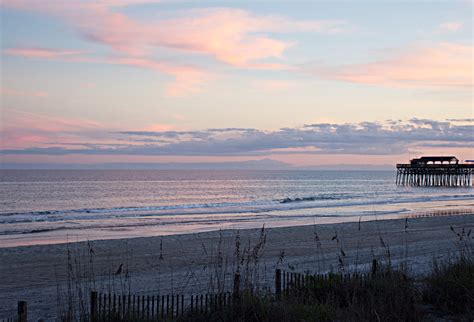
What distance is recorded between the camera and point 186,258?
18906mm

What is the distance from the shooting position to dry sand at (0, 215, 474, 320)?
1330cm

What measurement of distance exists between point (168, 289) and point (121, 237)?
12.8 meters

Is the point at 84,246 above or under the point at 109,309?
under

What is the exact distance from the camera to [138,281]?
574 inches

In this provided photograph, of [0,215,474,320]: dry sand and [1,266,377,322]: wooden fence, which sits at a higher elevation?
[1,266,377,322]: wooden fence

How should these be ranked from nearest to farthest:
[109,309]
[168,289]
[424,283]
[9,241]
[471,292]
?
[109,309] → [471,292] → [424,283] → [168,289] → [9,241]

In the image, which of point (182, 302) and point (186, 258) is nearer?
point (182, 302)

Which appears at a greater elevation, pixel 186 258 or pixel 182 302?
pixel 182 302

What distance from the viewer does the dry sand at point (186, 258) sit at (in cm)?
1330

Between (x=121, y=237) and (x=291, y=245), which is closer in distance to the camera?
(x=291, y=245)

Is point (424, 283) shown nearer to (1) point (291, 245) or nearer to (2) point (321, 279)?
(2) point (321, 279)

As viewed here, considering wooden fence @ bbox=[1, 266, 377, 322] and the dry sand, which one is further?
the dry sand

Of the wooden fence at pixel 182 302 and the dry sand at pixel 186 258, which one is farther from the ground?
the wooden fence at pixel 182 302

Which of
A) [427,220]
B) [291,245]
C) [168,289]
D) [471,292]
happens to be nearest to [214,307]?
[471,292]
